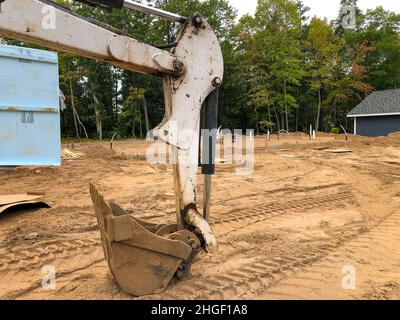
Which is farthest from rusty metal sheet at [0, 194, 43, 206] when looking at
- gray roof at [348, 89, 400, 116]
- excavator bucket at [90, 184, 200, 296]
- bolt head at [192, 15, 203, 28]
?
gray roof at [348, 89, 400, 116]

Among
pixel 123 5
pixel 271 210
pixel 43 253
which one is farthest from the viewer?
pixel 271 210

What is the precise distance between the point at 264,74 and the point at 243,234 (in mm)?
34071

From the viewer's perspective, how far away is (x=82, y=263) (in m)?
3.88

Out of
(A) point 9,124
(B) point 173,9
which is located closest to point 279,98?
(B) point 173,9

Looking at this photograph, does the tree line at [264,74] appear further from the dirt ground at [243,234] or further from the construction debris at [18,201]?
the construction debris at [18,201]

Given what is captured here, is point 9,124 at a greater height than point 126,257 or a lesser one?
greater

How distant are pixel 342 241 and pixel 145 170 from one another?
606cm

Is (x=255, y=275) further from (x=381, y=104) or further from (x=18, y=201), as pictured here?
(x=381, y=104)

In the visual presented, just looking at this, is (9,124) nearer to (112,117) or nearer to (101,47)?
(101,47)

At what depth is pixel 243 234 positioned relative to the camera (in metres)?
4.89

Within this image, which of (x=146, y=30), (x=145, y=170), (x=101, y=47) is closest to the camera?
(x=101, y=47)

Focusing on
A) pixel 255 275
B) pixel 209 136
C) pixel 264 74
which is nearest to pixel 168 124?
pixel 209 136

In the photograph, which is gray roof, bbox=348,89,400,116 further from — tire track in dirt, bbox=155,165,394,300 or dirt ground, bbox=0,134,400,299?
tire track in dirt, bbox=155,165,394,300

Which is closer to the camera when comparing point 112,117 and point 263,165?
point 263,165
